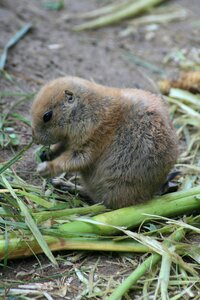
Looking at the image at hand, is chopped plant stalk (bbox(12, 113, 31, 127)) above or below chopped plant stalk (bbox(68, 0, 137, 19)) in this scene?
below

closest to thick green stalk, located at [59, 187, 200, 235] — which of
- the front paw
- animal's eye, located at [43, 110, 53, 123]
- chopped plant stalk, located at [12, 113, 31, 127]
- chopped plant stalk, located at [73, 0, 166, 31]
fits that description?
the front paw

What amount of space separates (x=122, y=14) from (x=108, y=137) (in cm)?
520

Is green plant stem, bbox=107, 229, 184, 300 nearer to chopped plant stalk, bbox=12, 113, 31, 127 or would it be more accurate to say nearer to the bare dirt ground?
the bare dirt ground

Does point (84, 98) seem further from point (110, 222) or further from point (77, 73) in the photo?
point (77, 73)

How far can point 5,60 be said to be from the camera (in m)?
7.62

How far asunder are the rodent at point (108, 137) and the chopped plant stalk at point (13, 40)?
211 cm

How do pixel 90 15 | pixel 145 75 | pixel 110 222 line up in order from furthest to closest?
pixel 90 15
pixel 145 75
pixel 110 222

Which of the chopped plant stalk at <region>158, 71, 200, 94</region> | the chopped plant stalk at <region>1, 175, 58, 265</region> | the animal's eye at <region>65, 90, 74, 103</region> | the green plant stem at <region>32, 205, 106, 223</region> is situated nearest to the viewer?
the chopped plant stalk at <region>1, 175, 58, 265</region>

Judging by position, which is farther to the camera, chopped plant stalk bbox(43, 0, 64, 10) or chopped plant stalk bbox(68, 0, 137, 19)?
chopped plant stalk bbox(43, 0, 64, 10)

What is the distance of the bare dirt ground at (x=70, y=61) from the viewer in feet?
15.0

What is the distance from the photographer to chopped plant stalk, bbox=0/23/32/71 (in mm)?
7455

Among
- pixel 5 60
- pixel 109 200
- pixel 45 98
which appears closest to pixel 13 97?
pixel 5 60

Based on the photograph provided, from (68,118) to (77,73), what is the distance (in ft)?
8.70

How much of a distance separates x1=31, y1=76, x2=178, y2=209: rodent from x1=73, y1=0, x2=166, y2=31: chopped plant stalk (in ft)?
14.3
